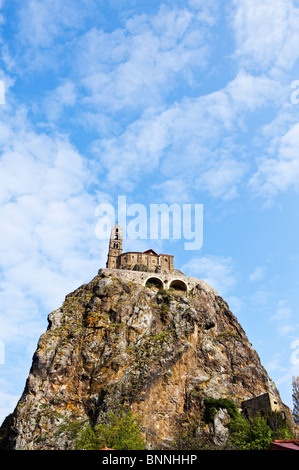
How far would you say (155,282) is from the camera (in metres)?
74.2

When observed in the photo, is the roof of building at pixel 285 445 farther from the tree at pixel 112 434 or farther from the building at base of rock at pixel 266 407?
the building at base of rock at pixel 266 407

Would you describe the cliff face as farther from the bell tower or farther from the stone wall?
the bell tower

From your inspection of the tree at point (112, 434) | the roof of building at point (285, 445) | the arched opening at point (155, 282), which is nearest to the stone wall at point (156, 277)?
the arched opening at point (155, 282)

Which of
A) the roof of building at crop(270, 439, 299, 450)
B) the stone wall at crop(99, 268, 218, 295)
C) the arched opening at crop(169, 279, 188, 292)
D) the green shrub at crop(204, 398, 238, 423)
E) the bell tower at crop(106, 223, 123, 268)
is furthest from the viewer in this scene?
the bell tower at crop(106, 223, 123, 268)

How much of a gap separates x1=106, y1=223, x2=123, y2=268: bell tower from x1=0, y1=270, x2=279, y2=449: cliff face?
22.4 metres

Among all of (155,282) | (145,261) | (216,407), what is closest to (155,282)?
(155,282)

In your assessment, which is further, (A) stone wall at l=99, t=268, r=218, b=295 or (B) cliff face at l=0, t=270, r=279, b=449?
(A) stone wall at l=99, t=268, r=218, b=295

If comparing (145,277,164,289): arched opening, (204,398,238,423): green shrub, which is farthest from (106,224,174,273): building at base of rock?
(204,398,238,423): green shrub

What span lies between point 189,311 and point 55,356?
22.9 m

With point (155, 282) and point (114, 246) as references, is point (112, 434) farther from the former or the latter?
point (114, 246)

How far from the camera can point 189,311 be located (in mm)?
62562

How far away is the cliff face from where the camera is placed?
48.6 metres
